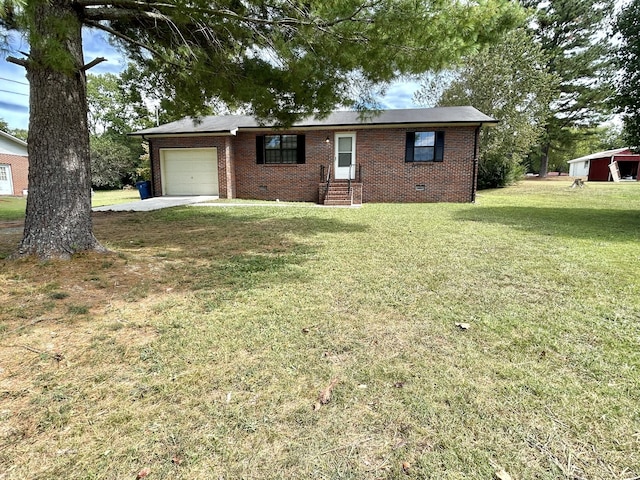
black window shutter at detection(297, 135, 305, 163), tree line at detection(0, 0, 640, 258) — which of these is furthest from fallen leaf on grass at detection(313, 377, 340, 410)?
black window shutter at detection(297, 135, 305, 163)

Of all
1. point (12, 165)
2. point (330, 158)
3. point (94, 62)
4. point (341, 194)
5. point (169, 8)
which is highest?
point (169, 8)

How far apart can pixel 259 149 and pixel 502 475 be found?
15.0m

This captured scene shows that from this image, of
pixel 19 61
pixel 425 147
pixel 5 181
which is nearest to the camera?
pixel 19 61

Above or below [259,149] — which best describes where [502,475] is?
below

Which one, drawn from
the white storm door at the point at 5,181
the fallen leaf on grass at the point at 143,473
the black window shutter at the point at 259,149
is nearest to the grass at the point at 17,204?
the black window shutter at the point at 259,149

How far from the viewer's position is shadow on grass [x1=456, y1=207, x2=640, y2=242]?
7434mm

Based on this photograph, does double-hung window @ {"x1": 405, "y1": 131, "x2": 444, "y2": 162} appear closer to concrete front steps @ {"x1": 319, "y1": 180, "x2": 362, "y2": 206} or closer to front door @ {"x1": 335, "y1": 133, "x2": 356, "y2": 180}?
front door @ {"x1": 335, "y1": 133, "x2": 356, "y2": 180}

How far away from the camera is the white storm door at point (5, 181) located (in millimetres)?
23906

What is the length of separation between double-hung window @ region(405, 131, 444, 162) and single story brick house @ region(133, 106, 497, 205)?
0.12 feet

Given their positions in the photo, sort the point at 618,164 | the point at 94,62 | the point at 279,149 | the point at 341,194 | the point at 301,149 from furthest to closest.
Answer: the point at 618,164, the point at 279,149, the point at 301,149, the point at 341,194, the point at 94,62

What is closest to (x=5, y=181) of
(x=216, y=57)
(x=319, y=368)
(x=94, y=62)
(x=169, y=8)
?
(x=94, y=62)

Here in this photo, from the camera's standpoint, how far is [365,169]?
14.6m

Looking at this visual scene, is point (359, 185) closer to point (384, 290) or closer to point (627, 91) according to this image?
point (627, 91)

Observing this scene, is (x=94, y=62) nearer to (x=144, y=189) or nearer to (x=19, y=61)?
(x=19, y=61)
